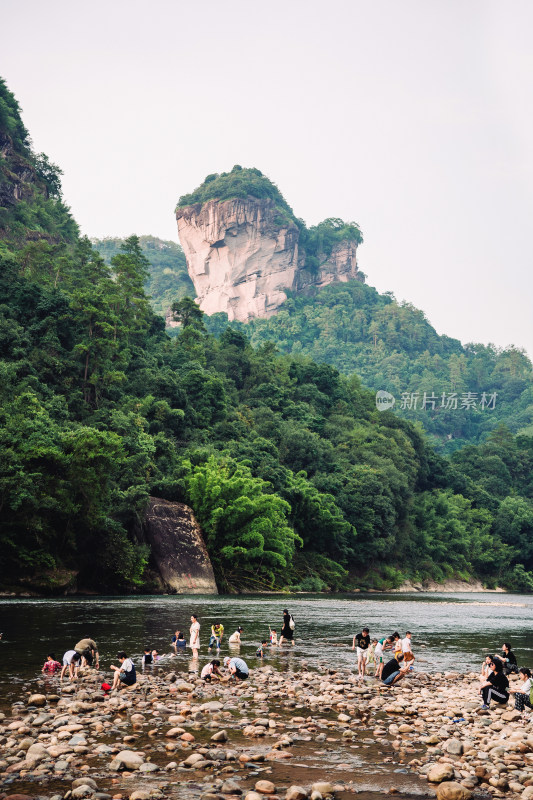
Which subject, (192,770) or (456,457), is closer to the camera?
(192,770)

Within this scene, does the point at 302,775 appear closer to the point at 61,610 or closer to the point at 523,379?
the point at 61,610

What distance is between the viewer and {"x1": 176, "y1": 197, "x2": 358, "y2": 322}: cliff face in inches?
7318

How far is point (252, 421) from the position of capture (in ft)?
271

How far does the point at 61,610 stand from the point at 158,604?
765 centimetres

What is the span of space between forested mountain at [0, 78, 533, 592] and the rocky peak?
79187 millimetres

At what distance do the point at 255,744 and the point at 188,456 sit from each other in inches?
2048

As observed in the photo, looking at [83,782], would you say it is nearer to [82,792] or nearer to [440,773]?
[82,792]

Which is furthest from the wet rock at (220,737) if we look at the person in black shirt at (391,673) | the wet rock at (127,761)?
the person in black shirt at (391,673)

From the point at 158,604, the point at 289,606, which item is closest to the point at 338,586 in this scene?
the point at 289,606

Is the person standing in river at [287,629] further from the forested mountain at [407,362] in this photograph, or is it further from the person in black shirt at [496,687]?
the forested mountain at [407,362]

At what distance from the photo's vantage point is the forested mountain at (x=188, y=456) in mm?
46500

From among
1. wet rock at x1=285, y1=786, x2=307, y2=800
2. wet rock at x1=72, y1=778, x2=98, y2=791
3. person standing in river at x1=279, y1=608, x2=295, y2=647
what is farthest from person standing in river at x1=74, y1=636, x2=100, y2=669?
wet rock at x1=285, y1=786, x2=307, y2=800

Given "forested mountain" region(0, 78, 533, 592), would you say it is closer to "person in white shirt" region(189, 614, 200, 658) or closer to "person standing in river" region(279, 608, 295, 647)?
"person standing in river" region(279, 608, 295, 647)

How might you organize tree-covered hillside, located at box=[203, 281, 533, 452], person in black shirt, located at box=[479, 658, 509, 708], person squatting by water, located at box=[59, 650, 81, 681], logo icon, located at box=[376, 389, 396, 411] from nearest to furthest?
person in black shirt, located at box=[479, 658, 509, 708], person squatting by water, located at box=[59, 650, 81, 681], logo icon, located at box=[376, 389, 396, 411], tree-covered hillside, located at box=[203, 281, 533, 452]
